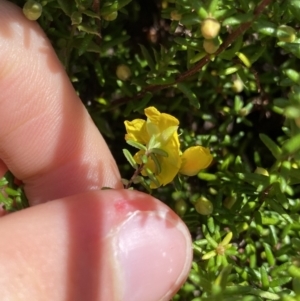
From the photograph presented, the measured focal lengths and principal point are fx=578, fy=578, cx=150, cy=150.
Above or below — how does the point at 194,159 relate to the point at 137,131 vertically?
below

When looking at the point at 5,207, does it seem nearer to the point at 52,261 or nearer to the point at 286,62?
the point at 52,261

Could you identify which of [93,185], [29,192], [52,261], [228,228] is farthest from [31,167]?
[228,228]

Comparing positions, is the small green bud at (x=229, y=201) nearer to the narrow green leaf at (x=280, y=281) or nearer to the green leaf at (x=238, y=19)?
the narrow green leaf at (x=280, y=281)

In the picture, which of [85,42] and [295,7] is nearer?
[295,7]

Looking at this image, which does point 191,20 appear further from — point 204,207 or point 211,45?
point 204,207

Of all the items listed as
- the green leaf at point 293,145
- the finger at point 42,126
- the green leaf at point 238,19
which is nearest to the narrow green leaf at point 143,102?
the finger at point 42,126

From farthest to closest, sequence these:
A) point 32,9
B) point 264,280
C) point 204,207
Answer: point 204,207, point 264,280, point 32,9

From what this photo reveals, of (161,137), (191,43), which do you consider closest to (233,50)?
(191,43)
